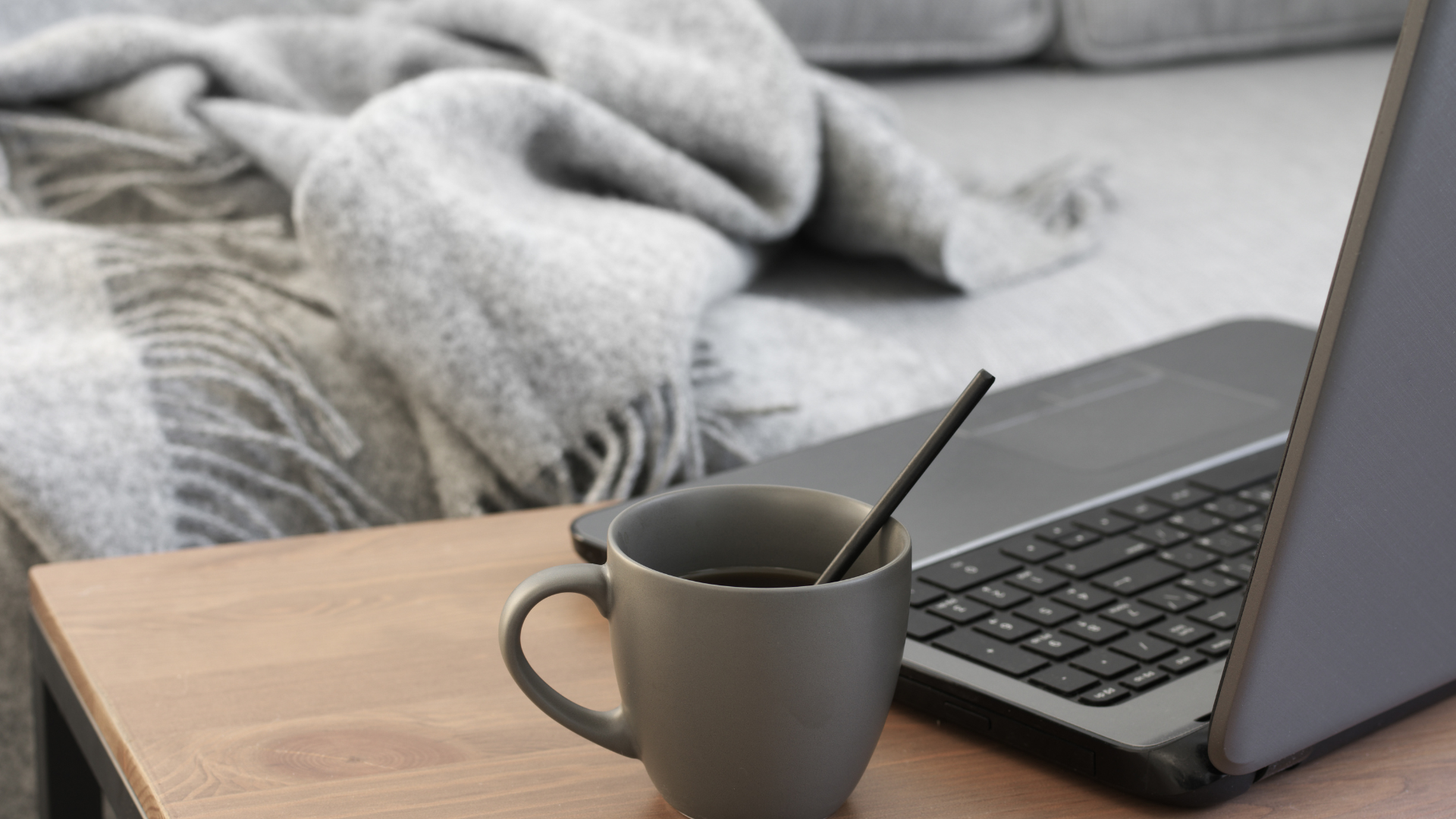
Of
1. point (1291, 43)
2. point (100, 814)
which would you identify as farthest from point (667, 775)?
point (1291, 43)

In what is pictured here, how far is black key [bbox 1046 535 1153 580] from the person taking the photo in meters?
0.39

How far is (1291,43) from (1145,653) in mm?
1363

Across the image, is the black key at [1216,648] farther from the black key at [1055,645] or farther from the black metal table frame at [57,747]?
the black metal table frame at [57,747]

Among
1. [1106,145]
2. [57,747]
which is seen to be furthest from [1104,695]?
[1106,145]

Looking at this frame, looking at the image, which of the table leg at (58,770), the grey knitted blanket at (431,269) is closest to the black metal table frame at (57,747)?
the table leg at (58,770)

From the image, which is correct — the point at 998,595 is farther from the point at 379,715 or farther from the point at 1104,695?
the point at 379,715

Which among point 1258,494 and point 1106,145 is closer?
point 1258,494

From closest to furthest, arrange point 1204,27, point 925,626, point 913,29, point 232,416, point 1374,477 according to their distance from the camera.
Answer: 1. point 1374,477
2. point 925,626
3. point 232,416
4. point 913,29
5. point 1204,27

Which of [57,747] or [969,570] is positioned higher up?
[969,570]

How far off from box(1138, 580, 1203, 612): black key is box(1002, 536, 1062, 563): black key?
0.12ft

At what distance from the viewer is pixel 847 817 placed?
0.30 meters

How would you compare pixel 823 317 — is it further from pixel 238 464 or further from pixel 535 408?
pixel 238 464

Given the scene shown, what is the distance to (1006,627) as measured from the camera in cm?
35

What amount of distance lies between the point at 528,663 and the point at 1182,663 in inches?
6.7
